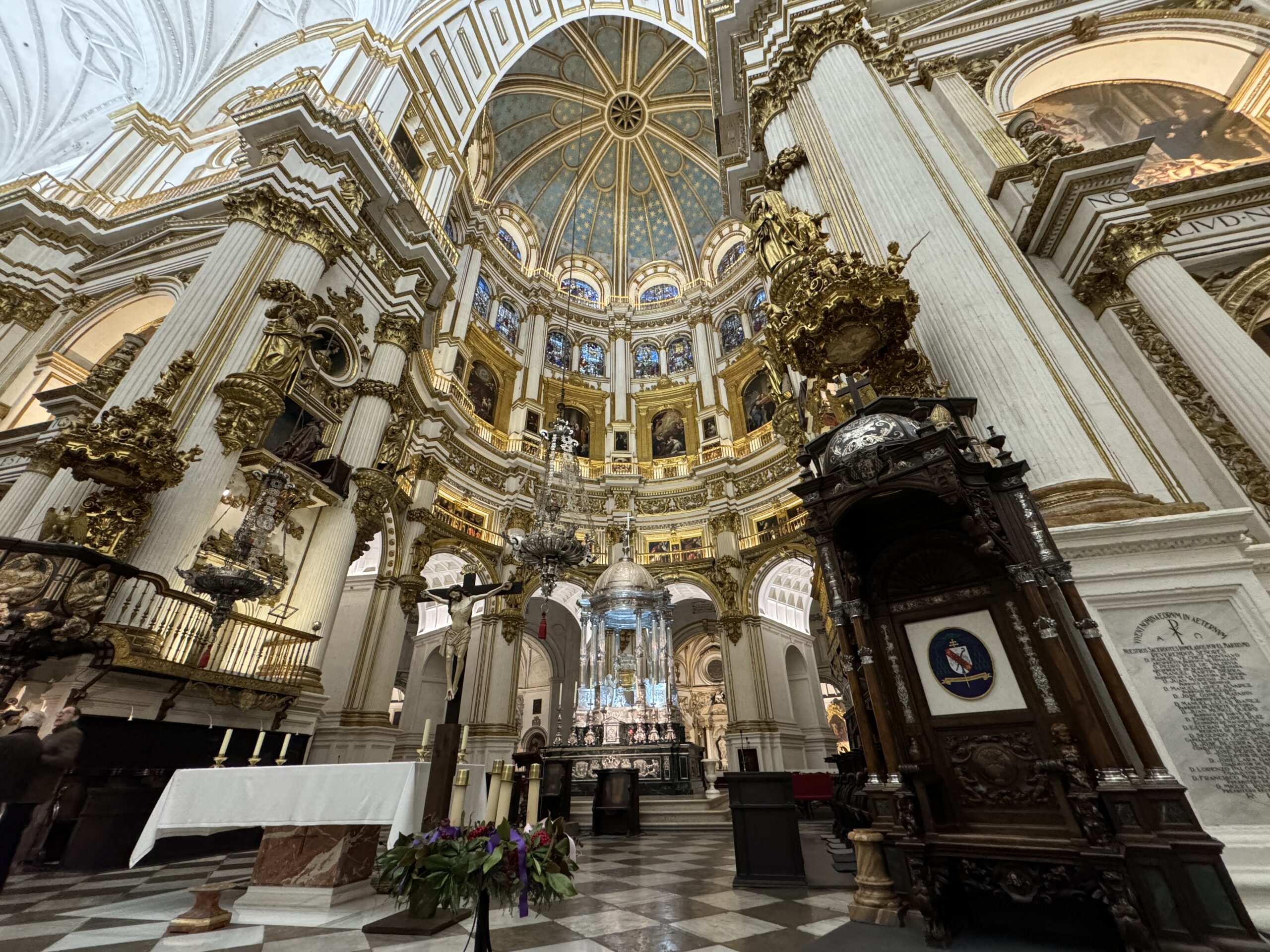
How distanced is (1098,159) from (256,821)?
31.2 ft

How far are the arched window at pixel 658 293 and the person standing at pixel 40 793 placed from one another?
2314 centimetres

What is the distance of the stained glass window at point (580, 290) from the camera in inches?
950

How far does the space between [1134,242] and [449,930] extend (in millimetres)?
8559

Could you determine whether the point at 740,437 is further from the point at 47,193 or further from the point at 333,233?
the point at 47,193

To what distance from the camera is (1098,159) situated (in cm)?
570

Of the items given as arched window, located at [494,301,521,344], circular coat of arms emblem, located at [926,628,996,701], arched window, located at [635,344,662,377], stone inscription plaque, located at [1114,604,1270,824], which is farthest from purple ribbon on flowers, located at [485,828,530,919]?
A: arched window, located at [635,344,662,377]

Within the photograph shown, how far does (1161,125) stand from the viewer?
7.91m

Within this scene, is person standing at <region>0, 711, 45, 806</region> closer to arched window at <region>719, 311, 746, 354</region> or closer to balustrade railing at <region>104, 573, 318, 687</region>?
balustrade railing at <region>104, 573, 318, 687</region>

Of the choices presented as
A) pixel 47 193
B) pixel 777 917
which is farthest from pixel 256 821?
pixel 47 193

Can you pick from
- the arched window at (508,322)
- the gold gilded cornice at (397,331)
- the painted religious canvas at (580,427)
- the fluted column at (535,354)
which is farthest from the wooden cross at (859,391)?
the arched window at (508,322)

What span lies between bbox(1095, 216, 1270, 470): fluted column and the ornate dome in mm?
11244

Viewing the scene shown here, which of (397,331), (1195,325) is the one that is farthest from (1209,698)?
(397,331)

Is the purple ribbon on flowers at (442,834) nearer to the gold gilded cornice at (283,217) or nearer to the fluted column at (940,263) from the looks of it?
the fluted column at (940,263)

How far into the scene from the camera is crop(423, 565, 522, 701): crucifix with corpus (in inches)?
155
